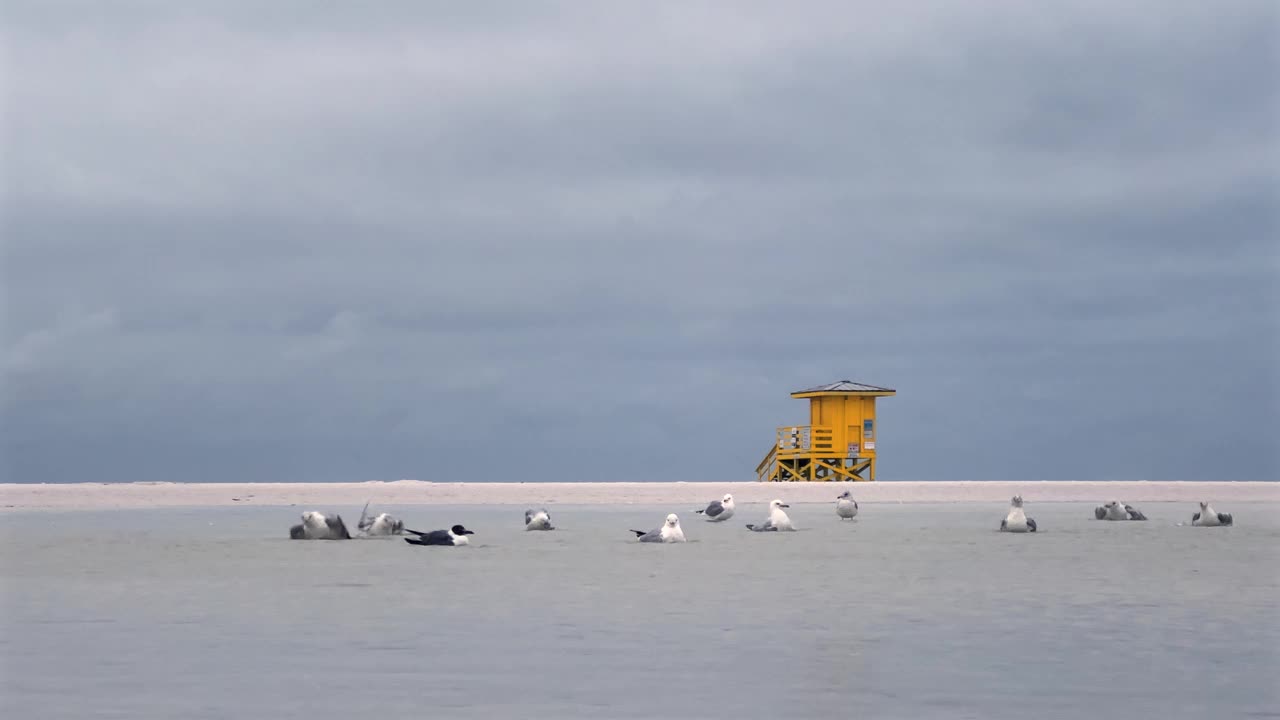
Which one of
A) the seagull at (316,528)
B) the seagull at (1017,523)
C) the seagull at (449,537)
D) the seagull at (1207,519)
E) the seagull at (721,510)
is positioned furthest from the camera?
the seagull at (721,510)

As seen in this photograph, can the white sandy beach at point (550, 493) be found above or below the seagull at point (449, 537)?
above

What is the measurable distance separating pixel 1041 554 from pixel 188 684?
1304cm

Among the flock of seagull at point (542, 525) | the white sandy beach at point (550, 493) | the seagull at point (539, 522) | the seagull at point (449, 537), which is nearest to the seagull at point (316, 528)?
the flock of seagull at point (542, 525)

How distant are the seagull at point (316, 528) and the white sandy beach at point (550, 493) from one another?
20.9 metres

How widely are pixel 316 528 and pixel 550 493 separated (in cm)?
2796

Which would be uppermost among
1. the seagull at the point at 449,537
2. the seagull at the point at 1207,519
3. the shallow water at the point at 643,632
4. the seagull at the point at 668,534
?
the seagull at the point at 1207,519

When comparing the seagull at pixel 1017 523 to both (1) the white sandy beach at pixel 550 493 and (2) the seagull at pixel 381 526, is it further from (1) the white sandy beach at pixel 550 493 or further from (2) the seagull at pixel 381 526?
(1) the white sandy beach at pixel 550 493

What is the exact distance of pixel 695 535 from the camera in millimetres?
24328

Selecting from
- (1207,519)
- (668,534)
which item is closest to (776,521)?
(668,534)

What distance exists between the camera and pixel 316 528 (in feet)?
75.7

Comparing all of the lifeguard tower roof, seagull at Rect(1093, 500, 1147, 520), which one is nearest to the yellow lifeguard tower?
the lifeguard tower roof

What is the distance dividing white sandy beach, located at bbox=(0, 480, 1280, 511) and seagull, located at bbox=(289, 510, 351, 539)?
20.9 metres

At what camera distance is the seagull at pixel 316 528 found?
75.6 ft

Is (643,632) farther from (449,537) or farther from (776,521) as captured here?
(776,521)
